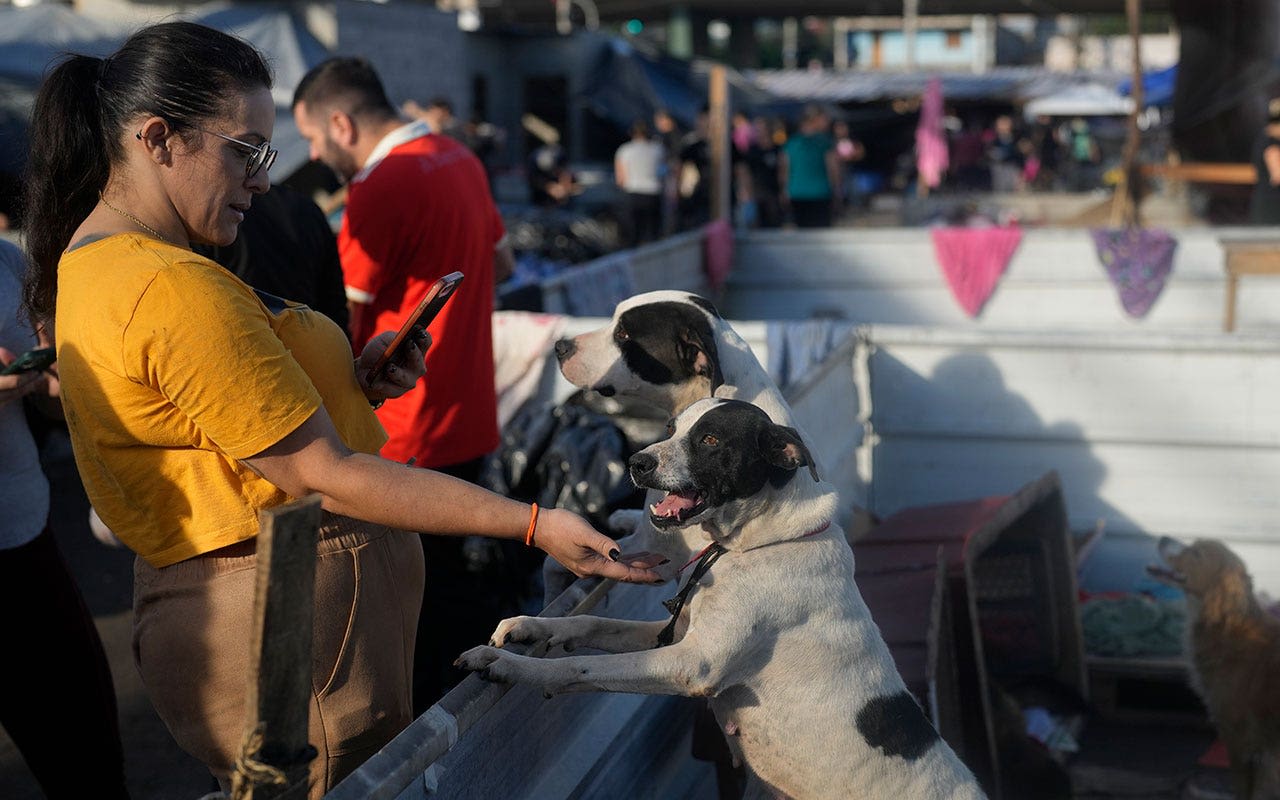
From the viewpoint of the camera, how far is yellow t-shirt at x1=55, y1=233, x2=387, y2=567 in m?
1.84

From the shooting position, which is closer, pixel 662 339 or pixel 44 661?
pixel 44 661

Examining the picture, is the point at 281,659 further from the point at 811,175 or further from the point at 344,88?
Result: the point at 811,175

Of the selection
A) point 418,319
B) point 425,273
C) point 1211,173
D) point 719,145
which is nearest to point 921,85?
point 1211,173

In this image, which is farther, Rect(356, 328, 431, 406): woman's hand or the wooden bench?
the wooden bench

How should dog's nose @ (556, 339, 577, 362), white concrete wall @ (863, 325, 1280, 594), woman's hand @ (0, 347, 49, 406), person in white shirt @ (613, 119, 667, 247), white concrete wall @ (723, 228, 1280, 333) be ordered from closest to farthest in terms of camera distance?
woman's hand @ (0, 347, 49, 406) < dog's nose @ (556, 339, 577, 362) < white concrete wall @ (863, 325, 1280, 594) < white concrete wall @ (723, 228, 1280, 333) < person in white shirt @ (613, 119, 667, 247)

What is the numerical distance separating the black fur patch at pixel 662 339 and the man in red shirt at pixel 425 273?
34.3 inches

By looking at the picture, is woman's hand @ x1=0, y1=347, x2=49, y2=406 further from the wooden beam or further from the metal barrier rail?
the wooden beam

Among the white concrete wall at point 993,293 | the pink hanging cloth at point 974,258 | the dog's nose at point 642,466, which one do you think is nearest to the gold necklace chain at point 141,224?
the dog's nose at point 642,466

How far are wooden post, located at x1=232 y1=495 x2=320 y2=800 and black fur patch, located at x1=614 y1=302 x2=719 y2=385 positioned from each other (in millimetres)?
1581

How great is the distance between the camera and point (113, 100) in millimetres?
1995

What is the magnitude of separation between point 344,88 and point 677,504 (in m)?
2.19

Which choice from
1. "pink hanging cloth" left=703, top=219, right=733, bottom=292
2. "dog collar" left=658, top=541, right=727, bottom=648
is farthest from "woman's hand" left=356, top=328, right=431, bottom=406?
"pink hanging cloth" left=703, top=219, right=733, bottom=292

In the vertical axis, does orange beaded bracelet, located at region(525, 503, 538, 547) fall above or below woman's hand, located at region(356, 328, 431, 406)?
below

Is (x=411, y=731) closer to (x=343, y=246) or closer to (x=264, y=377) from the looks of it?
(x=264, y=377)
